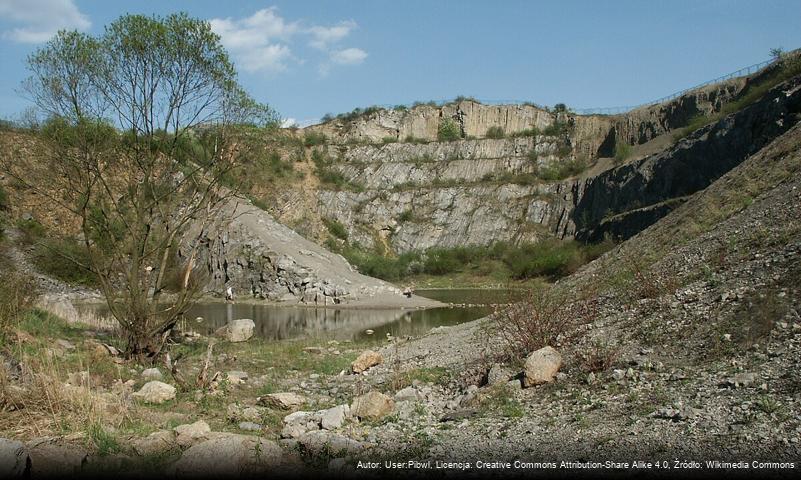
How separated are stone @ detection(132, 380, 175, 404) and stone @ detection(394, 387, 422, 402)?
12.3ft

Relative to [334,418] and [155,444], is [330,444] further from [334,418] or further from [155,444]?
[155,444]

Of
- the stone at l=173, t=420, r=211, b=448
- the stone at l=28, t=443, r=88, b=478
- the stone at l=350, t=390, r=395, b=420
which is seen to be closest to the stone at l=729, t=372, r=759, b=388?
the stone at l=350, t=390, r=395, b=420

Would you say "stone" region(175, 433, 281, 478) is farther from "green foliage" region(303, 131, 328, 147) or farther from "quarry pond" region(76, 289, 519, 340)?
"green foliage" region(303, 131, 328, 147)

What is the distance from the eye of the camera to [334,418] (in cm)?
825

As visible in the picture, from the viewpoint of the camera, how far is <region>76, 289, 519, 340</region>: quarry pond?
25109mm

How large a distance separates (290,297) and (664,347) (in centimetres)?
3664

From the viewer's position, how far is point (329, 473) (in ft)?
19.6

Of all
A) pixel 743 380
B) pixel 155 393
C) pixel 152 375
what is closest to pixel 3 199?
pixel 152 375

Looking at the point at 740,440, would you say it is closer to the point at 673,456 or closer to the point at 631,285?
the point at 673,456

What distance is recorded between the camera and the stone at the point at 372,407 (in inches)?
335

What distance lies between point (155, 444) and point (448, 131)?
85517mm

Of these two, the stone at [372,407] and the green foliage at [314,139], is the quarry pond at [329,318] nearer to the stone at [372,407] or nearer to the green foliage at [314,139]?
the stone at [372,407]

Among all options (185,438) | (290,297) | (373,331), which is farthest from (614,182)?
(185,438)

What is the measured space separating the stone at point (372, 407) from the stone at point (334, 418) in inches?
5.0
